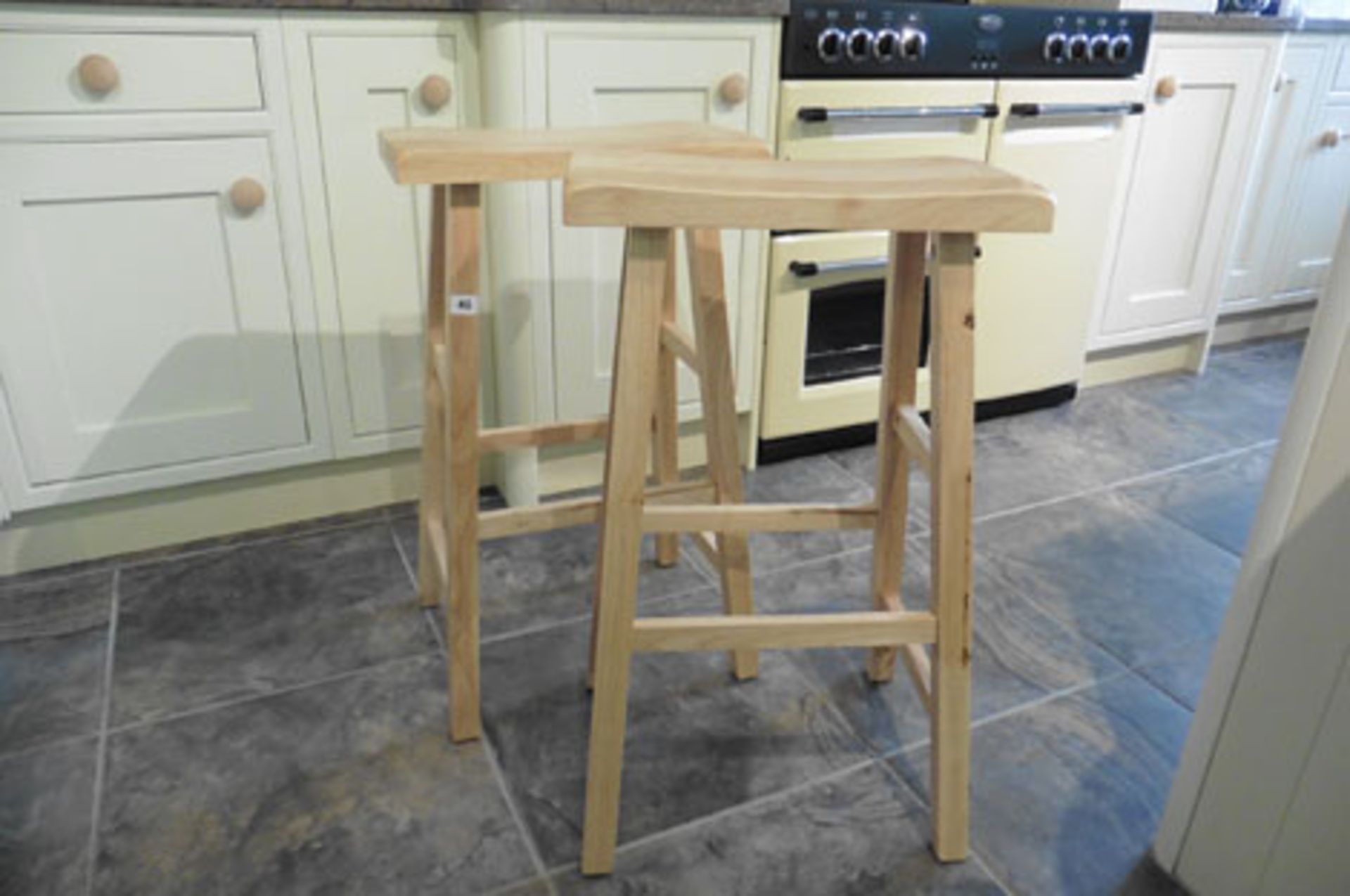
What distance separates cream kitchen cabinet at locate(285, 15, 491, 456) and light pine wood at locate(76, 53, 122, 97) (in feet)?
0.81

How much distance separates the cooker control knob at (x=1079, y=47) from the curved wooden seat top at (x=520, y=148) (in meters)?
1.11

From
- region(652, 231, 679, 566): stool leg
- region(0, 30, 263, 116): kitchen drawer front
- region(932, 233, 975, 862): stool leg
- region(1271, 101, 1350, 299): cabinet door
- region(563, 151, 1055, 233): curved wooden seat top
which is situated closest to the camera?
region(563, 151, 1055, 233): curved wooden seat top

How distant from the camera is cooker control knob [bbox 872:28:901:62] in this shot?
1.81 meters

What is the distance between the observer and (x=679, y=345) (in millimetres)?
1371

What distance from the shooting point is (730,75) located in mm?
1730

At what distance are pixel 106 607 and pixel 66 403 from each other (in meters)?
Result: 0.34

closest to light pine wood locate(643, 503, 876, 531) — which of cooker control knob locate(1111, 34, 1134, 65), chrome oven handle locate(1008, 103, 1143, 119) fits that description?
chrome oven handle locate(1008, 103, 1143, 119)

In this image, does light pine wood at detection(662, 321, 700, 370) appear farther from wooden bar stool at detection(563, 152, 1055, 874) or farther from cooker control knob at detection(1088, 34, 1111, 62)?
cooker control knob at detection(1088, 34, 1111, 62)

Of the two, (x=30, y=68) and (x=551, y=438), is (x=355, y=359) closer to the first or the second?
(x=551, y=438)

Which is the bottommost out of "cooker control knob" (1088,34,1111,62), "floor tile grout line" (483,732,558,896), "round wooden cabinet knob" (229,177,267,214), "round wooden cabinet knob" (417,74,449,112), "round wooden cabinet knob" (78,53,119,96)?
"floor tile grout line" (483,732,558,896)

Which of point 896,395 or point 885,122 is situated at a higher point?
point 885,122

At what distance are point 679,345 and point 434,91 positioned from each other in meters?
0.63

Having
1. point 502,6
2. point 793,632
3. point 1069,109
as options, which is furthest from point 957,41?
point 793,632

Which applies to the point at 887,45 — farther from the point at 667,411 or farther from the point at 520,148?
the point at 520,148
